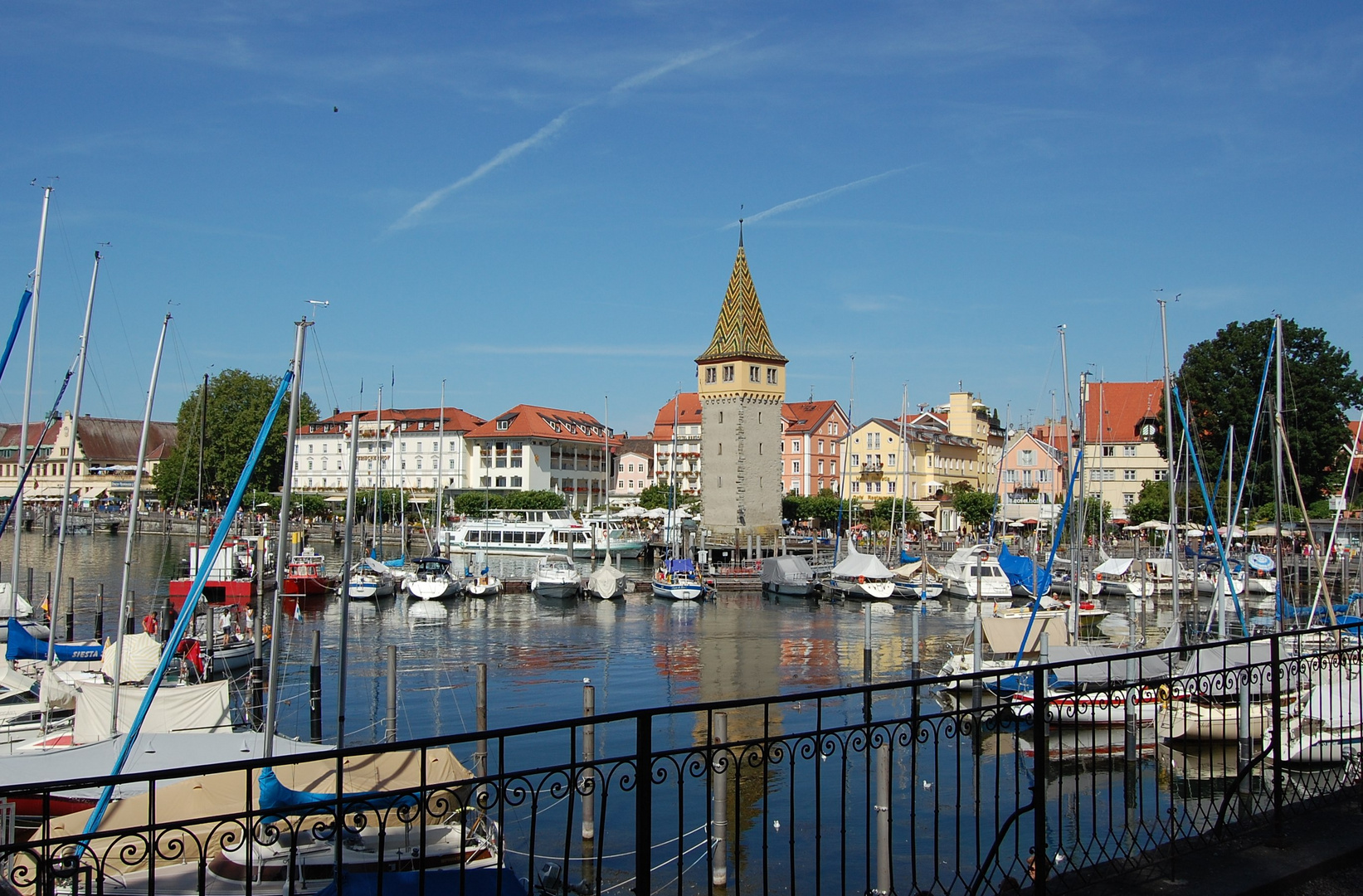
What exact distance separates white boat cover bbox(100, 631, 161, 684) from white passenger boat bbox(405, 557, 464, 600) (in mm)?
25535

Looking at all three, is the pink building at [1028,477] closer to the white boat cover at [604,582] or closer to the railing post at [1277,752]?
the white boat cover at [604,582]

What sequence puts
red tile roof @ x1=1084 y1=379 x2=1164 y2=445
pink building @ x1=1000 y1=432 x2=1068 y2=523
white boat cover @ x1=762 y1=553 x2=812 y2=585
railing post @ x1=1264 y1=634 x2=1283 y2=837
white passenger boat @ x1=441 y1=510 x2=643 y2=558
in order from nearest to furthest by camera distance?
railing post @ x1=1264 y1=634 x2=1283 y2=837, white boat cover @ x1=762 y1=553 x2=812 y2=585, white passenger boat @ x1=441 y1=510 x2=643 y2=558, pink building @ x1=1000 y1=432 x2=1068 y2=523, red tile roof @ x1=1084 y1=379 x2=1164 y2=445

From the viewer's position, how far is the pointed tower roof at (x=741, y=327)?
78.0 meters

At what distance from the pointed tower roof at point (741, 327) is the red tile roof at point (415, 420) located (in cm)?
3978

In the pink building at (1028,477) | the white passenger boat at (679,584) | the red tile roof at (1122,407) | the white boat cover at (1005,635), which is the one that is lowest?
the white passenger boat at (679,584)

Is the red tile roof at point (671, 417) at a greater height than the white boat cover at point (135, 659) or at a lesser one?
greater

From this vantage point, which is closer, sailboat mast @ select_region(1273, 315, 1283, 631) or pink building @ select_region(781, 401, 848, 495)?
sailboat mast @ select_region(1273, 315, 1283, 631)

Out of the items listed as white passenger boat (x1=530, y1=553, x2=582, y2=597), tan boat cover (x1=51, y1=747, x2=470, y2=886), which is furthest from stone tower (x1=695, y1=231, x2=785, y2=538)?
tan boat cover (x1=51, y1=747, x2=470, y2=886)

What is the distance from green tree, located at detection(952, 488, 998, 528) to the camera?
85.4 meters

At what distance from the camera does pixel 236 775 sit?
14281 millimetres

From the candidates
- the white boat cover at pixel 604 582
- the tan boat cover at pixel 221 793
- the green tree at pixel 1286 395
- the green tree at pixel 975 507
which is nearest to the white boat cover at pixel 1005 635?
the tan boat cover at pixel 221 793

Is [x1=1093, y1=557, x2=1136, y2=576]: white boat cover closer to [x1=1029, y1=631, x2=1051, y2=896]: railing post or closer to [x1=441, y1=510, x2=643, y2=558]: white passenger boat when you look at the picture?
[x1=441, y1=510, x2=643, y2=558]: white passenger boat

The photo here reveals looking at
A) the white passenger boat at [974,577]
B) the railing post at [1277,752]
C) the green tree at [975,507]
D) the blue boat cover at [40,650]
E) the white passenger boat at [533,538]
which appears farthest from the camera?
the green tree at [975,507]

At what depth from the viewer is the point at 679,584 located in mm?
55469
